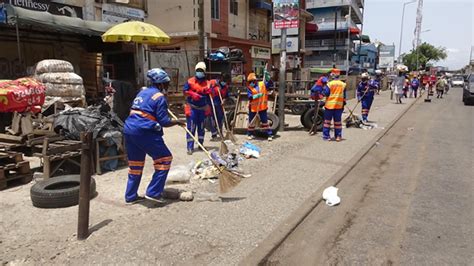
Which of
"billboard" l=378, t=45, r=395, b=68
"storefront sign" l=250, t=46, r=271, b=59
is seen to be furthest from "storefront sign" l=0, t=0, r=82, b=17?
"billboard" l=378, t=45, r=395, b=68

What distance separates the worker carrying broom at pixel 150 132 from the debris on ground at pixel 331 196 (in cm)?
228

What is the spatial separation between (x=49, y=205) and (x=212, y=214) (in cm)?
213

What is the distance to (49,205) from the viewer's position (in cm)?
471

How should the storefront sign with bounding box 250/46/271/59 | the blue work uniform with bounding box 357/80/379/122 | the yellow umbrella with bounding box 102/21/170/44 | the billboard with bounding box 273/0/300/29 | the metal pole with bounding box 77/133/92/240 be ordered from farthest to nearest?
the storefront sign with bounding box 250/46/271/59 → the blue work uniform with bounding box 357/80/379/122 → the billboard with bounding box 273/0/300/29 → the yellow umbrella with bounding box 102/21/170/44 → the metal pole with bounding box 77/133/92/240

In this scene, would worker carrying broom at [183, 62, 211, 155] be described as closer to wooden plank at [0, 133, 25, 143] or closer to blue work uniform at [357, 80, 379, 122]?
wooden plank at [0, 133, 25, 143]

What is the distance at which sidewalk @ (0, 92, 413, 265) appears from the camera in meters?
3.54

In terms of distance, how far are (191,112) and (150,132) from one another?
11.7 feet

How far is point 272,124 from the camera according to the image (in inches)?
404

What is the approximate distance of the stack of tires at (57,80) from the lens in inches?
396

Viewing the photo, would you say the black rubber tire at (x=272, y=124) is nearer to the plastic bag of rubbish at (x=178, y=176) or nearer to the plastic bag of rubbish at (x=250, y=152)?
the plastic bag of rubbish at (x=250, y=152)

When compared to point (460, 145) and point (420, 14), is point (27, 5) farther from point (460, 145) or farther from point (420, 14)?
point (420, 14)

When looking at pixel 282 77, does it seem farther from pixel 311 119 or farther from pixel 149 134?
pixel 149 134

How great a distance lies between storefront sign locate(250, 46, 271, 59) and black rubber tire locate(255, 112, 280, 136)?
14.8 m

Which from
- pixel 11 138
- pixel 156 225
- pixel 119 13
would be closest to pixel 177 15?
pixel 119 13
